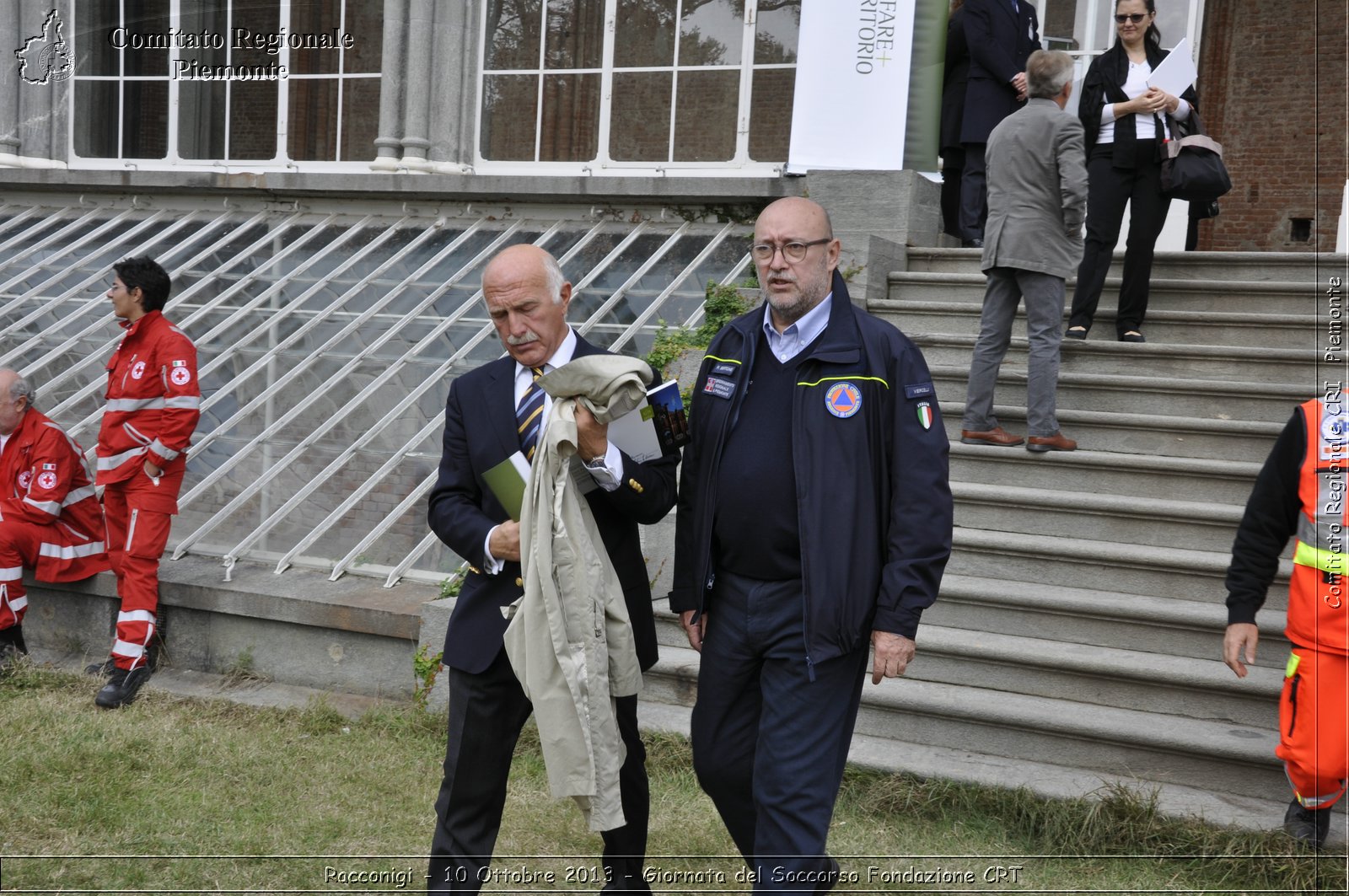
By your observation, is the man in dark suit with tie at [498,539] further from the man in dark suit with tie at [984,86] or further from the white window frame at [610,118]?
the white window frame at [610,118]

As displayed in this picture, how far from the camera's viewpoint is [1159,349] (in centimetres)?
646

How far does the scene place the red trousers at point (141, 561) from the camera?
615 centimetres

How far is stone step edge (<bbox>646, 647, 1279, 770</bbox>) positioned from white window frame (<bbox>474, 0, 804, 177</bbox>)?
451cm

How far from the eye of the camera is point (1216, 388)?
6137 mm

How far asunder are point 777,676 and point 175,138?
9.97m

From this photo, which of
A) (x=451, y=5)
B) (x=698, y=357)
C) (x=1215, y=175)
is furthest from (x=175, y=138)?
(x=1215, y=175)

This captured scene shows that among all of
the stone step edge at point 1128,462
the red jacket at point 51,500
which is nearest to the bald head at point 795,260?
the stone step edge at point 1128,462

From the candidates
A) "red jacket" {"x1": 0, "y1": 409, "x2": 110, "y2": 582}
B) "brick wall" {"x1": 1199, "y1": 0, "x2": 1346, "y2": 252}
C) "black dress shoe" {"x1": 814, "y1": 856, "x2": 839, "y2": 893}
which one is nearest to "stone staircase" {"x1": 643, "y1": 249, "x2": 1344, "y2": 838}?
"black dress shoe" {"x1": 814, "y1": 856, "x2": 839, "y2": 893}

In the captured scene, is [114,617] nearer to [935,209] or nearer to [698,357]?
[698,357]

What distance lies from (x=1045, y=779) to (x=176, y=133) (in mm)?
10040

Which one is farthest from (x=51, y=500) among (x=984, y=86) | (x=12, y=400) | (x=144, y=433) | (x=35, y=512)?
(x=984, y=86)

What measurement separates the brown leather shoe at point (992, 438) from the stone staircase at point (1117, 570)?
82 millimetres

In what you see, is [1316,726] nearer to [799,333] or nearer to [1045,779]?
[1045,779]

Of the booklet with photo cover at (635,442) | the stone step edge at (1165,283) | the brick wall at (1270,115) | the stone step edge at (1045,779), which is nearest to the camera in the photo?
the booklet with photo cover at (635,442)
